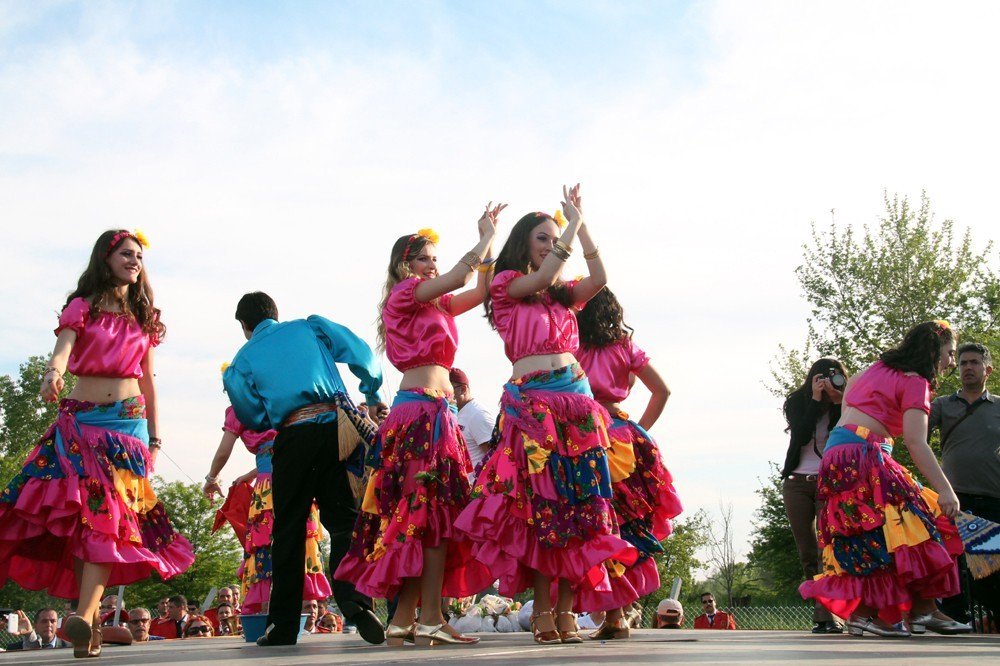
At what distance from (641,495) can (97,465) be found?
120 inches

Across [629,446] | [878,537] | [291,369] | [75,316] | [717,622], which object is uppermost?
[75,316]

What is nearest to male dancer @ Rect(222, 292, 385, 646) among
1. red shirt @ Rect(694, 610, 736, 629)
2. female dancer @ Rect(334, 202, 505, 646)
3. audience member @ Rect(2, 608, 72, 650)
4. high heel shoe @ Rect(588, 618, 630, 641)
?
female dancer @ Rect(334, 202, 505, 646)

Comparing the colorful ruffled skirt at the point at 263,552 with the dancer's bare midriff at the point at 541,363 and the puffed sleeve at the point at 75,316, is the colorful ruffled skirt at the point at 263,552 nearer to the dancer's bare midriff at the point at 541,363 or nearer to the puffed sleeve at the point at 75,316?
the puffed sleeve at the point at 75,316

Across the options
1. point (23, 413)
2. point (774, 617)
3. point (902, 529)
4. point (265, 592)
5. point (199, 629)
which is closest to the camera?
point (902, 529)

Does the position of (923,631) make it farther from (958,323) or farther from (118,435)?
(958,323)

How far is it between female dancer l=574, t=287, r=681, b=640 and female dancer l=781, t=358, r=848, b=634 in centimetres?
152

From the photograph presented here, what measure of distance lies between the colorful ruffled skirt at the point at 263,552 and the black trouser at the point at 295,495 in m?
1.96

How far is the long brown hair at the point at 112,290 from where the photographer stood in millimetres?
5988

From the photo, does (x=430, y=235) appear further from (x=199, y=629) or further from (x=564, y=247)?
(x=199, y=629)

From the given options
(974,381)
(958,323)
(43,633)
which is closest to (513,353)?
(974,381)

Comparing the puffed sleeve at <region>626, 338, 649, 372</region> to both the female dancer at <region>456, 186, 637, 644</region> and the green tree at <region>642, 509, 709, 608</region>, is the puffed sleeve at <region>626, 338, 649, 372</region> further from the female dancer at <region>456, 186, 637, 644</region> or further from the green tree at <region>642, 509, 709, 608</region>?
the green tree at <region>642, 509, 709, 608</region>

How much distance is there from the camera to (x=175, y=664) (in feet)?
15.1

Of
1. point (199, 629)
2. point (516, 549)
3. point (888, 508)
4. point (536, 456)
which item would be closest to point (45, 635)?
point (199, 629)

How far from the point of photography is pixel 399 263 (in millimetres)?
6223
